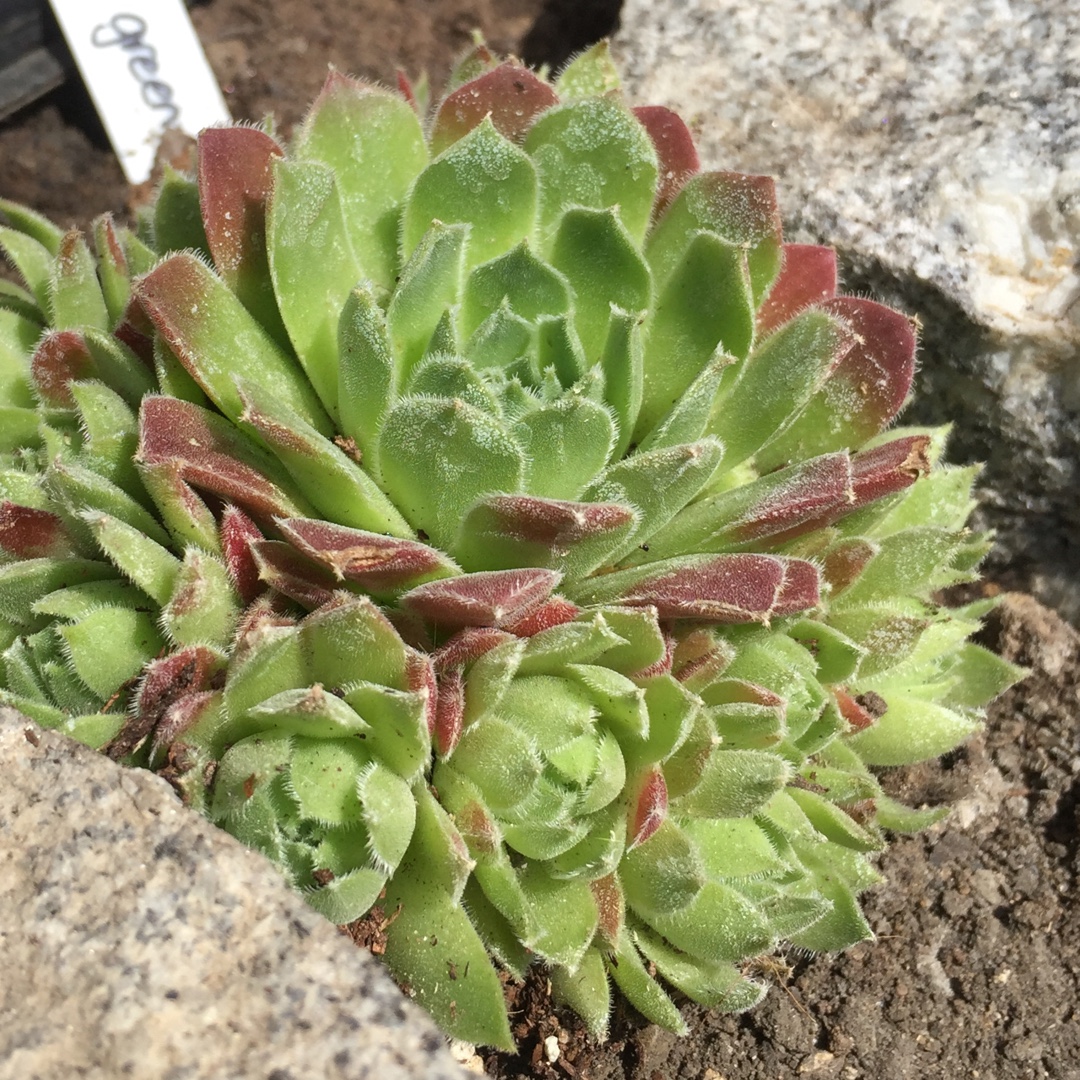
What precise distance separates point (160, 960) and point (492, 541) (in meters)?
0.64

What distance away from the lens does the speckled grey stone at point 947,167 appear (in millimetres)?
2062

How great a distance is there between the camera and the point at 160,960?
1.11m

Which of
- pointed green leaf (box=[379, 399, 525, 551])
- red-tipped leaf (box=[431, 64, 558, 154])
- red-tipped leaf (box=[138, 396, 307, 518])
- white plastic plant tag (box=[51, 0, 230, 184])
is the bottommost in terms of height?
pointed green leaf (box=[379, 399, 525, 551])

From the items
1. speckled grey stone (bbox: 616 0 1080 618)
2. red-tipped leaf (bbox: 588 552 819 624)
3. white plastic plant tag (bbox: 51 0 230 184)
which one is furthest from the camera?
white plastic plant tag (bbox: 51 0 230 184)

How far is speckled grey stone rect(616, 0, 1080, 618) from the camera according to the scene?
206cm

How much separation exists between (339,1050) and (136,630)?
67 cm

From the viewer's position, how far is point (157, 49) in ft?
9.75

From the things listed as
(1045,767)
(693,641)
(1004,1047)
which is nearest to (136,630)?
(693,641)

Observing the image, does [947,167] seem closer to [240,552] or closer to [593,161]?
[593,161]

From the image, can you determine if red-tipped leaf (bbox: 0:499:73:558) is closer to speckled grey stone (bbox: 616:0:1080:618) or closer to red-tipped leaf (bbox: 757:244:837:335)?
red-tipped leaf (bbox: 757:244:837:335)

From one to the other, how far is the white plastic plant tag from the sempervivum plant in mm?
1324

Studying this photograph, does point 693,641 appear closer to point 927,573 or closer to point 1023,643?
point 927,573

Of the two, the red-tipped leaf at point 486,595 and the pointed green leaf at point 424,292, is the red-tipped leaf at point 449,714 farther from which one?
the pointed green leaf at point 424,292

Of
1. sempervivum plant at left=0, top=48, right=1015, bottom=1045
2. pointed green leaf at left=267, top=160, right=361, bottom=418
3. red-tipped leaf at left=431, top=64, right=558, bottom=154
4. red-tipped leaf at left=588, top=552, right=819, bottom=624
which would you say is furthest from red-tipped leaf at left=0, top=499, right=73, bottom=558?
red-tipped leaf at left=431, top=64, right=558, bottom=154
